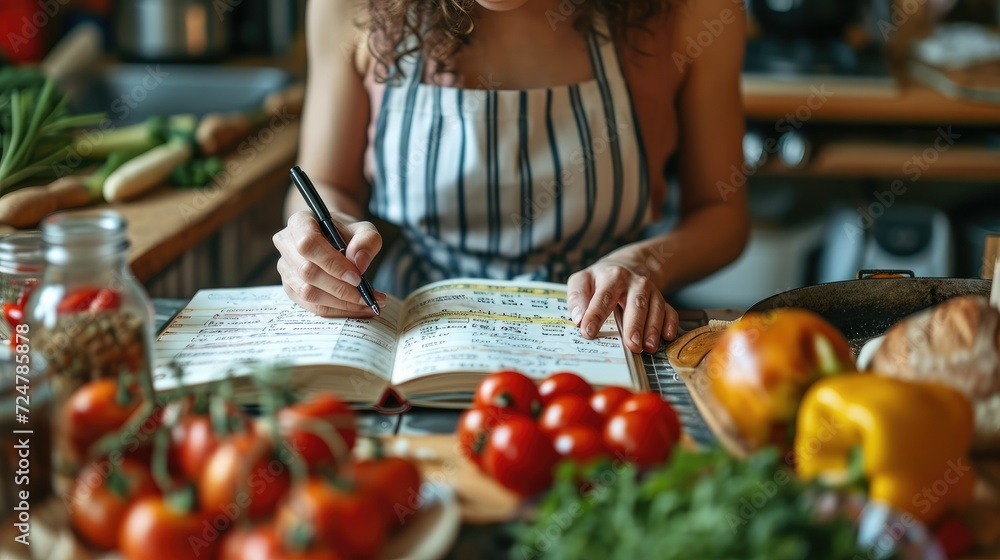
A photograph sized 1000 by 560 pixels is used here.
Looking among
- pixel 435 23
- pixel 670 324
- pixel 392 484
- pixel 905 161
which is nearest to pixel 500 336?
pixel 670 324

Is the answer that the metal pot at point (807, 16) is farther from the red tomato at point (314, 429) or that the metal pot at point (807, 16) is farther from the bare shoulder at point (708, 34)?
the red tomato at point (314, 429)

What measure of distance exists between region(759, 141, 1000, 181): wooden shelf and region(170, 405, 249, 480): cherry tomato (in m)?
2.03

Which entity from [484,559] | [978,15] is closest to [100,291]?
[484,559]

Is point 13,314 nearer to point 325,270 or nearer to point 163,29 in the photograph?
point 325,270

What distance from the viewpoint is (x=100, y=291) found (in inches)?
29.6

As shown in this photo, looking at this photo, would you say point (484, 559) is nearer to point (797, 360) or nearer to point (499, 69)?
point (797, 360)

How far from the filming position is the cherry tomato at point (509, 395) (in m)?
0.77

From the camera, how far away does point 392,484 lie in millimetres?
608

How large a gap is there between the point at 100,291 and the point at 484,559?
38 centimetres

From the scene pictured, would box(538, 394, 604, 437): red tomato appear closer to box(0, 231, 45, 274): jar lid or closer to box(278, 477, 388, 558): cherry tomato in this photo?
box(278, 477, 388, 558): cherry tomato

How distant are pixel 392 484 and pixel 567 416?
18 centimetres

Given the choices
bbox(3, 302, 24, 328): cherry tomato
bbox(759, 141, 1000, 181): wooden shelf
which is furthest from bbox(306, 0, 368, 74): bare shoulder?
bbox(759, 141, 1000, 181): wooden shelf

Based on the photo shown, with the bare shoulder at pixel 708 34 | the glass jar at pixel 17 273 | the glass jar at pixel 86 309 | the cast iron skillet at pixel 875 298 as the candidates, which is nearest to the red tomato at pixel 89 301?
the glass jar at pixel 86 309

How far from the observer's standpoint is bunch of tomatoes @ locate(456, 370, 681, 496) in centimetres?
70
